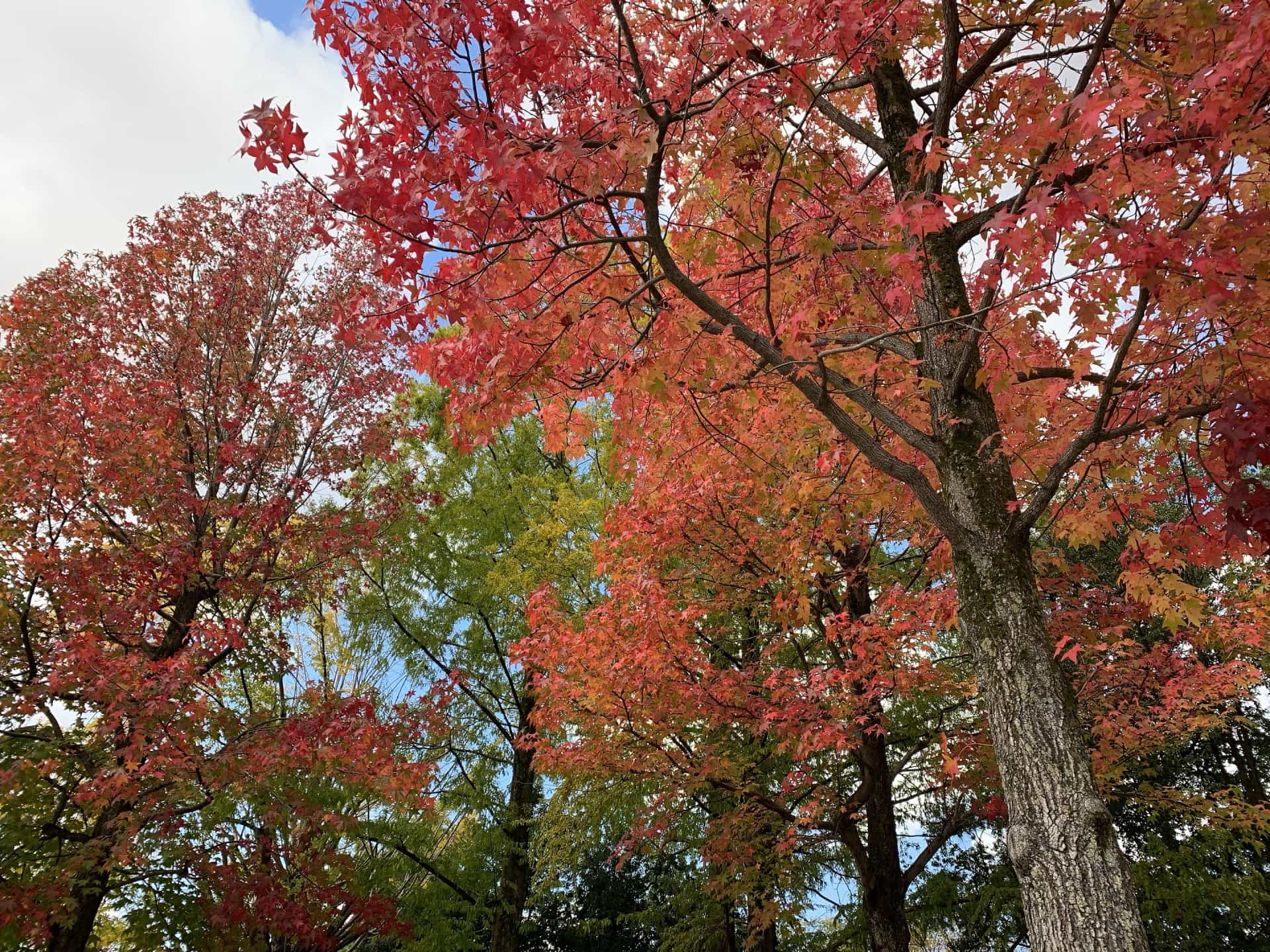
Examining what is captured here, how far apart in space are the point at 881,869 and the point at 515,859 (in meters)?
5.66

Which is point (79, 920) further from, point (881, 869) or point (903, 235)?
point (903, 235)

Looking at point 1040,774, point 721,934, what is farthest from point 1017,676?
point 721,934

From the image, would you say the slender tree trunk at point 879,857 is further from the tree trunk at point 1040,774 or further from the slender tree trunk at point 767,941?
the tree trunk at point 1040,774

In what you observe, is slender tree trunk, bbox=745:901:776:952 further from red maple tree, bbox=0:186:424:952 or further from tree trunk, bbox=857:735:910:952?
red maple tree, bbox=0:186:424:952

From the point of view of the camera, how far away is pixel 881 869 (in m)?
8.02

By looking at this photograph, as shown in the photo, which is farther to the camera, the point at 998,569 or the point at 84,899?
the point at 84,899

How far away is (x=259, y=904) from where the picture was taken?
24.9 feet

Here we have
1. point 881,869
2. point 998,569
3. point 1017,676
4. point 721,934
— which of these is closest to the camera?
point 1017,676

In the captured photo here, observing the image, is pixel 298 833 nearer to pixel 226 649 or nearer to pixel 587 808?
pixel 226 649

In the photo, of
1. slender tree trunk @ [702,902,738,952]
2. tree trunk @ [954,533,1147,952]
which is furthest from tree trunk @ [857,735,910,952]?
tree trunk @ [954,533,1147,952]

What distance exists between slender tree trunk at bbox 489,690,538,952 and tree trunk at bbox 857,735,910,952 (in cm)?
450

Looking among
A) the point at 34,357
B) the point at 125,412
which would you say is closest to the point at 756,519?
the point at 125,412

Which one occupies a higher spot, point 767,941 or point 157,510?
point 157,510

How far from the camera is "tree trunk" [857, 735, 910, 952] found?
7.82m
